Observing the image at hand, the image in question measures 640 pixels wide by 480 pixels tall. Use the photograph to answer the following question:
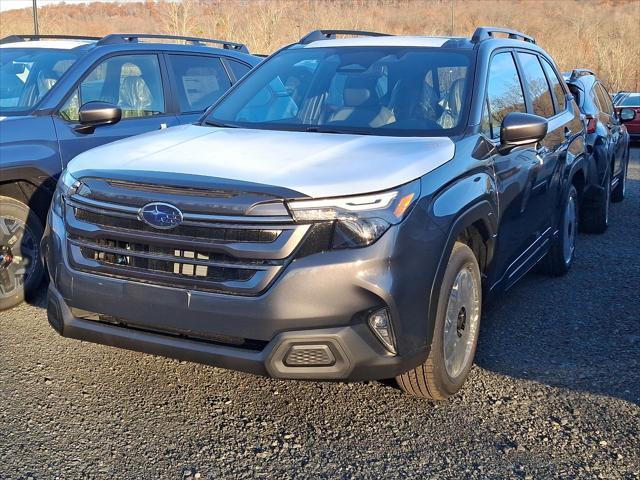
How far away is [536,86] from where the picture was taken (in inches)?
213

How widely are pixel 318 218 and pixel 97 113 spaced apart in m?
2.65

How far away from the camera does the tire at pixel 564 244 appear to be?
19.1ft

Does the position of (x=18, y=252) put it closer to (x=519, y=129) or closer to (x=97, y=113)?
(x=97, y=113)

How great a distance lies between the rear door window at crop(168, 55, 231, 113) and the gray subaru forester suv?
2005 mm

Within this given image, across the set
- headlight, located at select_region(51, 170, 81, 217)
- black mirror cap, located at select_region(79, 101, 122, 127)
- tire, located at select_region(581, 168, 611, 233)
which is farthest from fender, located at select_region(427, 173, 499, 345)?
tire, located at select_region(581, 168, 611, 233)

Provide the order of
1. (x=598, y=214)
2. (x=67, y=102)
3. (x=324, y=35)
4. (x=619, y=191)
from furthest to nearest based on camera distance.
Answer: (x=619, y=191)
(x=598, y=214)
(x=324, y=35)
(x=67, y=102)

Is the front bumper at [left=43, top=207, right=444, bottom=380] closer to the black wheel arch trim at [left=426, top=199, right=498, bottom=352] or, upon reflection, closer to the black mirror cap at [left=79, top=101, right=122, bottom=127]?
the black wheel arch trim at [left=426, top=199, right=498, bottom=352]

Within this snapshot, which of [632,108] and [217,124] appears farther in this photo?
[632,108]

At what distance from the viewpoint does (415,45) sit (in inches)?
187

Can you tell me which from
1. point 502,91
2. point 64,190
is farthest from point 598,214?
point 64,190

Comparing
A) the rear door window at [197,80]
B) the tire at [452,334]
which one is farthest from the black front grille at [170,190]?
the rear door window at [197,80]

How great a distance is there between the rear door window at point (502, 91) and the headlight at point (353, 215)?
1402 mm

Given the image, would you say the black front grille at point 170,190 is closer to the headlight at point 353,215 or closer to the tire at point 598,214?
the headlight at point 353,215

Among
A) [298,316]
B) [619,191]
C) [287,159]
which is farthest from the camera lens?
[619,191]
